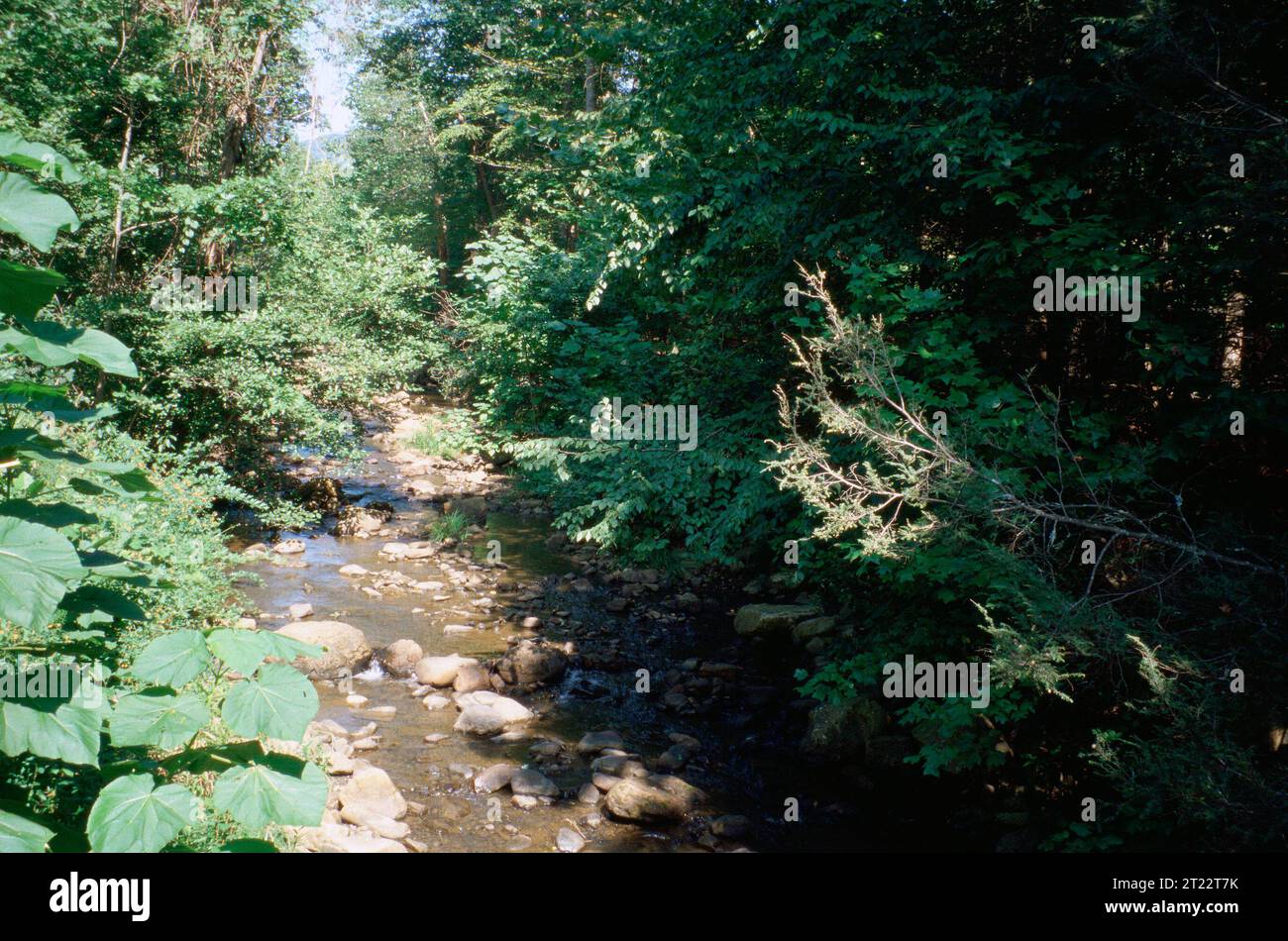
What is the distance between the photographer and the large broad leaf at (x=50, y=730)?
1.80 meters

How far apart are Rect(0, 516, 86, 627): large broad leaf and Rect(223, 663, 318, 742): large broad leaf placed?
18.1 inches

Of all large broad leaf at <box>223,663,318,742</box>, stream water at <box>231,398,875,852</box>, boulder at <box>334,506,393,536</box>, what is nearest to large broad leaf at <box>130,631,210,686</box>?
large broad leaf at <box>223,663,318,742</box>

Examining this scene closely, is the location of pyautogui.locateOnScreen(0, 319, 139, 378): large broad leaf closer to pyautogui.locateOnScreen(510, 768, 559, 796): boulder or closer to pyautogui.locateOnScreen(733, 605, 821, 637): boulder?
pyautogui.locateOnScreen(510, 768, 559, 796): boulder

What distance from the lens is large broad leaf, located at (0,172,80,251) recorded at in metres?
1.87

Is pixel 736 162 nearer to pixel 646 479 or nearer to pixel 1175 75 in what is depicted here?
pixel 646 479

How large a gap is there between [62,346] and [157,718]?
1.03 metres

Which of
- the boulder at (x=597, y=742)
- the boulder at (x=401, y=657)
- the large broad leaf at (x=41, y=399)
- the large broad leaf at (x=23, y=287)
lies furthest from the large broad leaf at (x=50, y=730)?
the boulder at (x=401, y=657)

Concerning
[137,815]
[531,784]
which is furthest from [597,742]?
[137,815]

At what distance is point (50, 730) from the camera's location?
1857 millimetres

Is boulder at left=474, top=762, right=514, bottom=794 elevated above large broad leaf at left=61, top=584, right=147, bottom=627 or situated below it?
below

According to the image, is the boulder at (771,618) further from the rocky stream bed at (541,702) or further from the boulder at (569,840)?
the boulder at (569,840)

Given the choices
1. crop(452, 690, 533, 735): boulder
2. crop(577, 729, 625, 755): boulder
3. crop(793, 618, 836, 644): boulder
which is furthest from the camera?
crop(793, 618, 836, 644): boulder

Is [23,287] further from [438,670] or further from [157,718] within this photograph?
[438,670]
